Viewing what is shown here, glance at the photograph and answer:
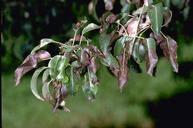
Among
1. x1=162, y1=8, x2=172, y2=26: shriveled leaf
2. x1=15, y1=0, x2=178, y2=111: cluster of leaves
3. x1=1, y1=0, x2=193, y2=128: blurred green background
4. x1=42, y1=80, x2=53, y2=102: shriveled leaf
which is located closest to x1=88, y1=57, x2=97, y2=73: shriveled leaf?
x1=15, y1=0, x2=178, y2=111: cluster of leaves

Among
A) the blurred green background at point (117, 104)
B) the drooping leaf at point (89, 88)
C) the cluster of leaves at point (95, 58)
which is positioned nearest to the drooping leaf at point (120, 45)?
the cluster of leaves at point (95, 58)

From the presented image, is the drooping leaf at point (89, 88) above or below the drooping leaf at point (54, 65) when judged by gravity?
below

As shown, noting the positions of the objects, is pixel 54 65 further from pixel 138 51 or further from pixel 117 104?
pixel 117 104

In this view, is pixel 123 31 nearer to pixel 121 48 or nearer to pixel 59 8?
pixel 121 48

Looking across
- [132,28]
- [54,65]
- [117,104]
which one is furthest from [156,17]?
[117,104]

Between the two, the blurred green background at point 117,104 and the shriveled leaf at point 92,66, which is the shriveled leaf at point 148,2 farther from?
the blurred green background at point 117,104

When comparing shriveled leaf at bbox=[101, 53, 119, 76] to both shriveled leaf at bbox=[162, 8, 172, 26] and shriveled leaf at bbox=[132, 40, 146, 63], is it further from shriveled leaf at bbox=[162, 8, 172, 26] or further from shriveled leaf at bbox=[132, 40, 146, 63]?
shriveled leaf at bbox=[162, 8, 172, 26]
